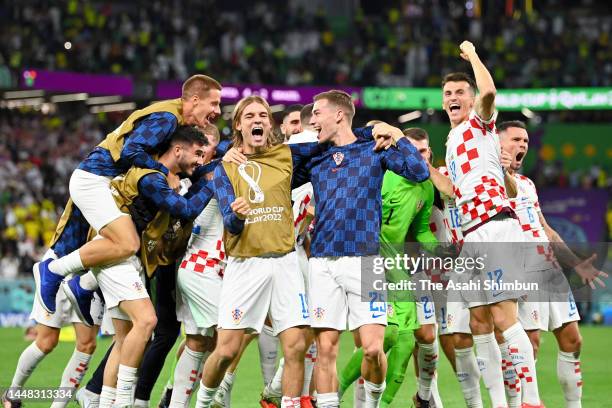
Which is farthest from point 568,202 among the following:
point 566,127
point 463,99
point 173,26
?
point 463,99

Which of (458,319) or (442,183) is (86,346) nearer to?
(458,319)

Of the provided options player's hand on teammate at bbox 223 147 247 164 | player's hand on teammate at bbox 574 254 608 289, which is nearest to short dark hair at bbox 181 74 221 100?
player's hand on teammate at bbox 223 147 247 164

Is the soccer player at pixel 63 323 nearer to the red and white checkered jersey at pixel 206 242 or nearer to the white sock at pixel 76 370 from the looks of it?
the white sock at pixel 76 370

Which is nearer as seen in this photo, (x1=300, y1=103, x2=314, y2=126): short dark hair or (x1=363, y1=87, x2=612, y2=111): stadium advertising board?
(x1=300, y1=103, x2=314, y2=126): short dark hair

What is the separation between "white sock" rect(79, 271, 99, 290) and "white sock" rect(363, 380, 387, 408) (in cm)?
244

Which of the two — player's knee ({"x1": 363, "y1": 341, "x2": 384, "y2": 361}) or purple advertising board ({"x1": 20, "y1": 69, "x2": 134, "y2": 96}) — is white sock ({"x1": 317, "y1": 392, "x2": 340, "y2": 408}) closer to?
player's knee ({"x1": 363, "y1": 341, "x2": 384, "y2": 361})

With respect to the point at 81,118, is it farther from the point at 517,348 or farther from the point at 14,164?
the point at 517,348

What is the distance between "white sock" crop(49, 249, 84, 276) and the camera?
7641 mm

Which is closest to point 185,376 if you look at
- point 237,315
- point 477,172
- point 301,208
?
point 237,315

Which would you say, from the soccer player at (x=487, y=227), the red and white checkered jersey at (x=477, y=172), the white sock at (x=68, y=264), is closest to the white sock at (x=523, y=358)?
the soccer player at (x=487, y=227)

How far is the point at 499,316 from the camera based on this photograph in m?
7.63

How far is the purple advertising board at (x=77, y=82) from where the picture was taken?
26.1 m

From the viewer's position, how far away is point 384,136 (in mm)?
7461

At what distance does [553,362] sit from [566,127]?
17127 mm
